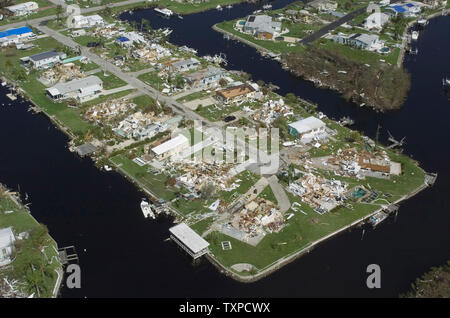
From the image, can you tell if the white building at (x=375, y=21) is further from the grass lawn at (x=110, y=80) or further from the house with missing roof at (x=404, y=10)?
the grass lawn at (x=110, y=80)

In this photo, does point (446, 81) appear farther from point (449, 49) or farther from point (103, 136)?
point (103, 136)

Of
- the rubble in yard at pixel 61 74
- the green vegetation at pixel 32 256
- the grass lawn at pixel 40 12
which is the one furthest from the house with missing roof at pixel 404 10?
the green vegetation at pixel 32 256

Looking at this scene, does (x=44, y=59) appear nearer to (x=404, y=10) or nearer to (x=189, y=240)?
(x=189, y=240)

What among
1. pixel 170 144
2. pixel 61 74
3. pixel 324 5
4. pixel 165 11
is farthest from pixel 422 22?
pixel 61 74

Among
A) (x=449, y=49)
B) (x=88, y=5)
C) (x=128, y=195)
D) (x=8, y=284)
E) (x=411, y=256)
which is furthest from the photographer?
(x=88, y=5)

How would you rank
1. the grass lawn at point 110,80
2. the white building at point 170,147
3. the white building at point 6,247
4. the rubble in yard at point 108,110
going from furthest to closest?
the grass lawn at point 110,80
the rubble in yard at point 108,110
the white building at point 170,147
the white building at point 6,247

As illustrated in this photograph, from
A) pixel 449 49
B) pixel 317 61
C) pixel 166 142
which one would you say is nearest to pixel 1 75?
pixel 166 142
